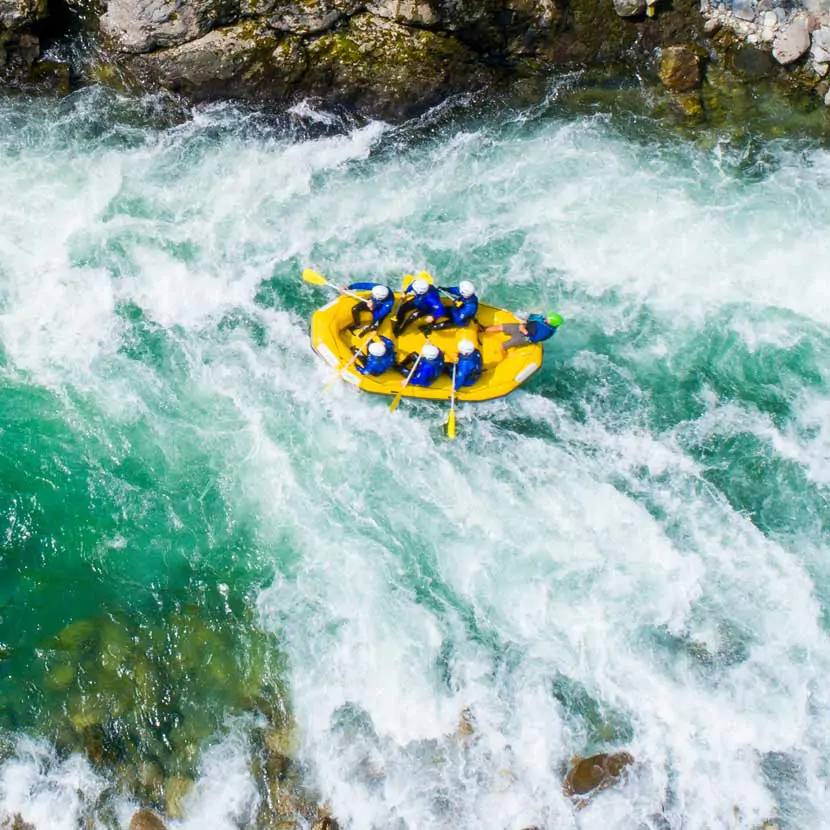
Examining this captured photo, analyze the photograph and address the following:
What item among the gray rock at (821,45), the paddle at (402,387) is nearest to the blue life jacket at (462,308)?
the paddle at (402,387)

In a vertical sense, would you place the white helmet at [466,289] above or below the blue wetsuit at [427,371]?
above

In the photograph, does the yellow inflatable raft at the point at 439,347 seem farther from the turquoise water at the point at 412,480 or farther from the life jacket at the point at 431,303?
the turquoise water at the point at 412,480

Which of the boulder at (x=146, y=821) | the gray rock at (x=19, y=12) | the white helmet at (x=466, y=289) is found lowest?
the boulder at (x=146, y=821)

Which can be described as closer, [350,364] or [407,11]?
[350,364]

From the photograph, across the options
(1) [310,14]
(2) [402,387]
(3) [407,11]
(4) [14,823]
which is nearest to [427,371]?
(2) [402,387]

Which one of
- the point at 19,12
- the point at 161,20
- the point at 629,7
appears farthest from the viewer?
the point at 629,7

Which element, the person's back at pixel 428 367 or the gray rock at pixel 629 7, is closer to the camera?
the person's back at pixel 428 367

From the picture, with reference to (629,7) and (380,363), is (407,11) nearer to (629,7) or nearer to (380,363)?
(629,7)

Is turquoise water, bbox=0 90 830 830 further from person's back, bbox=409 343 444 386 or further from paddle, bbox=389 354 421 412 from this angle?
person's back, bbox=409 343 444 386
